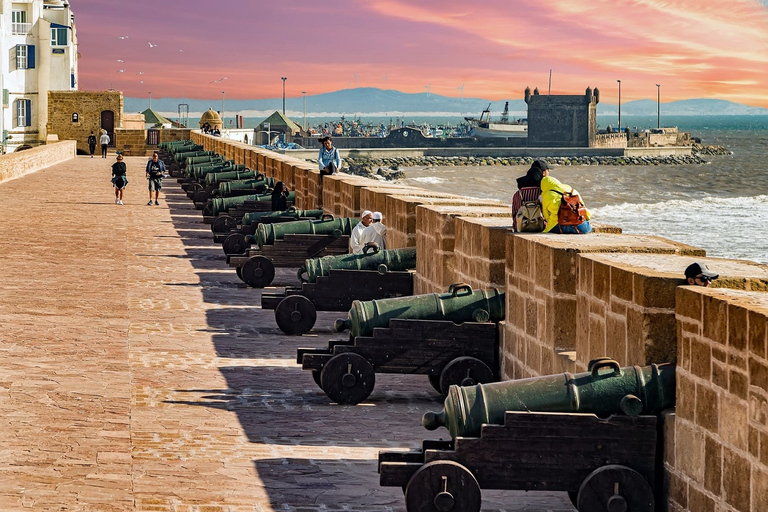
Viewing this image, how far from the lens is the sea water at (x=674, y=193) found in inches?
1976

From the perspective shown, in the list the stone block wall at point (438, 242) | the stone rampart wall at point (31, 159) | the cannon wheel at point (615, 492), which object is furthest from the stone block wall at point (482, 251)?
the stone rampart wall at point (31, 159)

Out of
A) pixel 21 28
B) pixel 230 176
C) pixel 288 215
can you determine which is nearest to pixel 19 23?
pixel 21 28

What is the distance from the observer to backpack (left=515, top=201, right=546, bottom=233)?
27.8ft

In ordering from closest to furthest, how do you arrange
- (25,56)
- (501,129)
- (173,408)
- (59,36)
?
(173,408)
(25,56)
(59,36)
(501,129)

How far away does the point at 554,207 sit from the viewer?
8.60 m

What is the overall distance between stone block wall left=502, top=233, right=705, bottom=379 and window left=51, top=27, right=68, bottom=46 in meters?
68.9

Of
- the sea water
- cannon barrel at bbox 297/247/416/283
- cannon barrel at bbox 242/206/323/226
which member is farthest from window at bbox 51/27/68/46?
cannon barrel at bbox 297/247/416/283

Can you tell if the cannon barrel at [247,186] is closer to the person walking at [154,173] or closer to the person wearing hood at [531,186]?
the person walking at [154,173]

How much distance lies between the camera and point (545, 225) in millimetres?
8648

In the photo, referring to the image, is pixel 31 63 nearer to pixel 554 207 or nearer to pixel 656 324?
pixel 554 207

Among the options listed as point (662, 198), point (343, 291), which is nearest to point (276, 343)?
point (343, 291)

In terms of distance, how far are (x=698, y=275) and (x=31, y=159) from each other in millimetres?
38468

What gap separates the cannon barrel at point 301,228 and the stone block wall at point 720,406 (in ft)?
29.7

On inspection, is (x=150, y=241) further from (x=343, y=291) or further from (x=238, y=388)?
(x=238, y=388)
